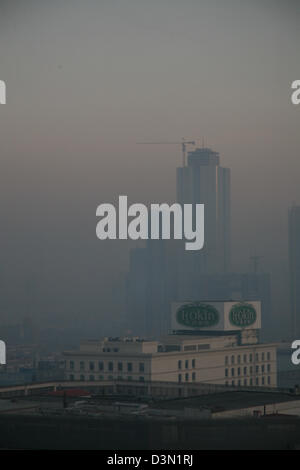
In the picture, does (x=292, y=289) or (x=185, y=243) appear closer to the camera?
(x=292, y=289)

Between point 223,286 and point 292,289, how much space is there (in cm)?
445

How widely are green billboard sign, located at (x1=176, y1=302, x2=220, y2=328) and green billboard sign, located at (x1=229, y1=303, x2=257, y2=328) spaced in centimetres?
49

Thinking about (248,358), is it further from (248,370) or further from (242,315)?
(242,315)

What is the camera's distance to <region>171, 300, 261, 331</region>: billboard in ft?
92.0

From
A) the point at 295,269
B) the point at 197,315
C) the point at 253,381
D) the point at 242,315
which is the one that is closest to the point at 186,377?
A: the point at 253,381

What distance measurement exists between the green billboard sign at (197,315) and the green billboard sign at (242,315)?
49cm

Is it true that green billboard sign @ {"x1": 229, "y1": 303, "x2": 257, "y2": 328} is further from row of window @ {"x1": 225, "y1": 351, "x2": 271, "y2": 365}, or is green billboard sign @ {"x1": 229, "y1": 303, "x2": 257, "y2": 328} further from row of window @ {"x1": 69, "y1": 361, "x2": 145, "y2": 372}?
row of window @ {"x1": 69, "y1": 361, "x2": 145, "y2": 372}

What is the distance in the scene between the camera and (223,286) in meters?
37.1

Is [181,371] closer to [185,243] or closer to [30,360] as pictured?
[30,360]

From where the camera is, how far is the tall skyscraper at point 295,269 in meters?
31.3

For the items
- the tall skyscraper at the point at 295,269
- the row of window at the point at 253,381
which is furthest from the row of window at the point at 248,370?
the tall skyscraper at the point at 295,269

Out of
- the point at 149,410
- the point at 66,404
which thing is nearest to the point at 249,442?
the point at 149,410
